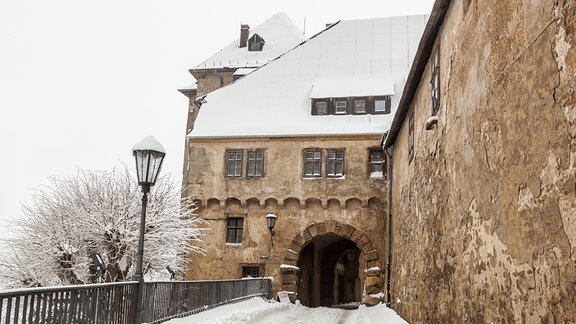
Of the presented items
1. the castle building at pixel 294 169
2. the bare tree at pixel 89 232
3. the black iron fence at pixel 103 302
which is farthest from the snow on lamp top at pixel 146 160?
the castle building at pixel 294 169

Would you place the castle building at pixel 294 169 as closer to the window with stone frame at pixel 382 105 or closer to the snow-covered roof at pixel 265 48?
the window with stone frame at pixel 382 105

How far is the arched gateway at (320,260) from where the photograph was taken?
2200 centimetres

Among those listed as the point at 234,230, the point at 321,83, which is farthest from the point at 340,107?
the point at 234,230

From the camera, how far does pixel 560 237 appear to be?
3.82m

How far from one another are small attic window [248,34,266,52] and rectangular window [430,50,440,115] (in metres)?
24.7

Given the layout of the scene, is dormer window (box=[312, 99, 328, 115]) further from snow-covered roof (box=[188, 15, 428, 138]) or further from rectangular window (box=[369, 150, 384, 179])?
rectangular window (box=[369, 150, 384, 179])

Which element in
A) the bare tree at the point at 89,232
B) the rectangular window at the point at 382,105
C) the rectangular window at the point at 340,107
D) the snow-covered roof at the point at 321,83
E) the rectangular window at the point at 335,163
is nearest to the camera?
the bare tree at the point at 89,232

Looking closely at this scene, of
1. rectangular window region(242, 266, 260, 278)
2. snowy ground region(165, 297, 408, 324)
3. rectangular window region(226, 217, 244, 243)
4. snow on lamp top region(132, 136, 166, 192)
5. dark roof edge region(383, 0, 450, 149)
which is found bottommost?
snowy ground region(165, 297, 408, 324)

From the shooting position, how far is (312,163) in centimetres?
2262

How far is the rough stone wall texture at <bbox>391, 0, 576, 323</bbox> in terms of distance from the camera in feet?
12.7

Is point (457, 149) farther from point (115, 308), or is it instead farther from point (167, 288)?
point (167, 288)

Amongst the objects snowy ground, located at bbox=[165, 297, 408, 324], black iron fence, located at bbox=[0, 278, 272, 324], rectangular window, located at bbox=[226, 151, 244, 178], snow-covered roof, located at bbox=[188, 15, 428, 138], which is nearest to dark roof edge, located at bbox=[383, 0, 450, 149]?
snowy ground, located at bbox=[165, 297, 408, 324]

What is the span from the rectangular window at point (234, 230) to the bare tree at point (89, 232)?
2.35m

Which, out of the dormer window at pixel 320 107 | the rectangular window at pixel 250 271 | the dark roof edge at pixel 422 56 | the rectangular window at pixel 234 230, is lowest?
the rectangular window at pixel 250 271
